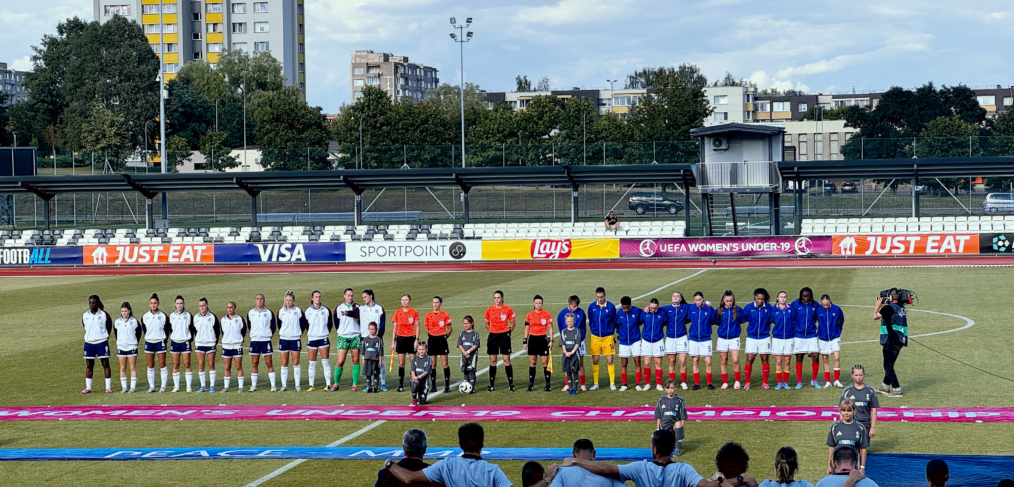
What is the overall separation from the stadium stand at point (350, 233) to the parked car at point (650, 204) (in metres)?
14.2

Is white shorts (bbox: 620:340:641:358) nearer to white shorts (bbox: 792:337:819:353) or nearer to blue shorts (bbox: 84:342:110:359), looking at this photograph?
white shorts (bbox: 792:337:819:353)

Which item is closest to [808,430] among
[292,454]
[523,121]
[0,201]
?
[292,454]

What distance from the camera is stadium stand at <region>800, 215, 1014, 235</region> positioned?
42.8m

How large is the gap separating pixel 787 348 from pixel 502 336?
500 centimetres

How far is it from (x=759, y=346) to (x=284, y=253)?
3114 centimetres

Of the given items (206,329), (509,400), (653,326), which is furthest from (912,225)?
(206,329)

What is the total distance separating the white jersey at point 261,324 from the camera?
17688 mm

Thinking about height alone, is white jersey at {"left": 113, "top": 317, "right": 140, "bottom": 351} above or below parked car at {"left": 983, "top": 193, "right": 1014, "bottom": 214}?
below

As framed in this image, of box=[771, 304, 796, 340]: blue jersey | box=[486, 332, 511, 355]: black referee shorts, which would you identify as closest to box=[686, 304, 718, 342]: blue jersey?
box=[771, 304, 796, 340]: blue jersey

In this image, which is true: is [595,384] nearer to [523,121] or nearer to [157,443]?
[157,443]

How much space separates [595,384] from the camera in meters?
17.3

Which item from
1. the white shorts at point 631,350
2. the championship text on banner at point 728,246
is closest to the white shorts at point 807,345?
the white shorts at point 631,350

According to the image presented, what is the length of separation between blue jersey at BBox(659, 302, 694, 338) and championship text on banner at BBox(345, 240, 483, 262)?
26.6m

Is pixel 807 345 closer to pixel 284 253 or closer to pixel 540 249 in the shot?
pixel 540 249
